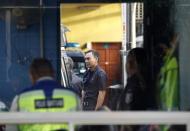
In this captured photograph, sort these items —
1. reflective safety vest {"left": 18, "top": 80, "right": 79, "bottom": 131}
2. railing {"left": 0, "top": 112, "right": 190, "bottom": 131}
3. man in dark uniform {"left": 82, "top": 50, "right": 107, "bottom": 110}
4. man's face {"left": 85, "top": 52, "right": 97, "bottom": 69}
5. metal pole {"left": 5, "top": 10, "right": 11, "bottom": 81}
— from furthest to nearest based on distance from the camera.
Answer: man's face {"left": 85, "top": 52, "right": 97, "bottom": 69} → man in dark uniform {"left": 82, "top": 50, "right": 107, "bottom": 110} → metal pole {"left": 5, "top": 10, "right": 11, "bottom": 81} → reflective safety vest {"left": 18, "top": 80, "right": 79, "bottom": 131} → railing {"left": 0, "top": 112, "right": 190, "bottom": 131}

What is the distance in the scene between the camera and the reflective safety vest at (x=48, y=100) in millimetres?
3549

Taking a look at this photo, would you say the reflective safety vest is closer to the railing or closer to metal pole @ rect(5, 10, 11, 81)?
the railing

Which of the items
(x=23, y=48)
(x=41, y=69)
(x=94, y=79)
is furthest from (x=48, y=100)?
(x=94, y=79)

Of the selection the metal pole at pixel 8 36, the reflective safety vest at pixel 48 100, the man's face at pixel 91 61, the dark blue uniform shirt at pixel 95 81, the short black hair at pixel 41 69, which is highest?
the metal pole at pixel 8 36

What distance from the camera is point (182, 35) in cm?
521

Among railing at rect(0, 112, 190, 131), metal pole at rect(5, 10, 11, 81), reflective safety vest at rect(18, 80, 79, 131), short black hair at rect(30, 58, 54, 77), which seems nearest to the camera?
railing at rect(0, 112, 190, 131)

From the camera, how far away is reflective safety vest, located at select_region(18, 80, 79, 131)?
11.6ft

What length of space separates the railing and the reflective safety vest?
0.75ft

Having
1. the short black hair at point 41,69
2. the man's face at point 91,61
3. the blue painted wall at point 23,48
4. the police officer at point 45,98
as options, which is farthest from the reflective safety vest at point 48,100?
the man's face at point 91,61

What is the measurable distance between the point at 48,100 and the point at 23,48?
1.84m

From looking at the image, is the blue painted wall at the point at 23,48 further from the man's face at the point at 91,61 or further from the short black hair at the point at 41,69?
the short black hair at the point at 41,69

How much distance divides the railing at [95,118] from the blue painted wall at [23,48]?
2.10 metres

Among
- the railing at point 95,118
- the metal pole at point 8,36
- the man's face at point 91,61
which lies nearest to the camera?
the railing at point 95,118

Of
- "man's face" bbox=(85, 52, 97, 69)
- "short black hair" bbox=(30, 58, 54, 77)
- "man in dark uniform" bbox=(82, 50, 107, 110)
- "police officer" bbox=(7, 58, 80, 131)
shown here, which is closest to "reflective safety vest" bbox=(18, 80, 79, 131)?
"police officer" bbox=(7, 58, 80, 131)
